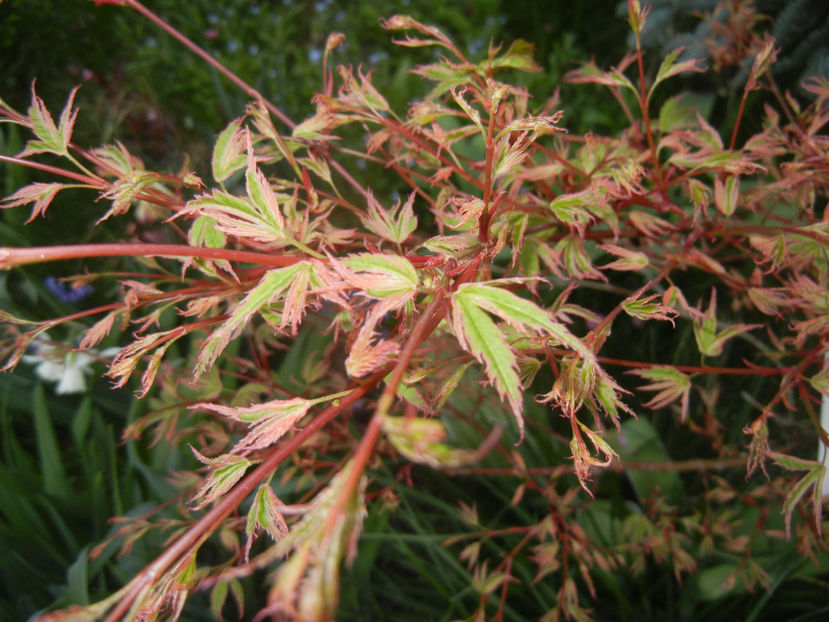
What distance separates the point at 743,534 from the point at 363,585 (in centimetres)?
63

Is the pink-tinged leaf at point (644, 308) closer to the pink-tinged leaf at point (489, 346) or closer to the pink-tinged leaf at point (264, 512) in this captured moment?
the pink-tinged leaf at point (489, 346)

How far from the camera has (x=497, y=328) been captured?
30 cm

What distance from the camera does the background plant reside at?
31cm

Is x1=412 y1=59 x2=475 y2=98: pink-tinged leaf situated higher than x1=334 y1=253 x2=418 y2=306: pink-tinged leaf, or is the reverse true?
x1=412 y1=59 x2=475 y2=98: pink-tinged leaf

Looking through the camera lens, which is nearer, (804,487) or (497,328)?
(497,328)

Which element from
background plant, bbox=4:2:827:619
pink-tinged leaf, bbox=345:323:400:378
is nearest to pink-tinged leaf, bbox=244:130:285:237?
background plant, bbox=4:2:827:619

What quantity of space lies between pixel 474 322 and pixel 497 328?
0.01 metres

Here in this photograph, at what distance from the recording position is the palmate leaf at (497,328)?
28 cm

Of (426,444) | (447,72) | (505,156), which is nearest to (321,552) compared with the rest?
(426,444)

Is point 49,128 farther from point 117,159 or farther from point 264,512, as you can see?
point 264,512

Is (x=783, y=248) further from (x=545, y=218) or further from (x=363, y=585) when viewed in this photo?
(x=363, y=585)

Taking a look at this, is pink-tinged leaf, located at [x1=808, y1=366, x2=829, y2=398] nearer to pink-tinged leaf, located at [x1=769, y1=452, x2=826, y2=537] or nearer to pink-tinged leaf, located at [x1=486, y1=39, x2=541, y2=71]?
pink-tinged leaf, located at [x1=769, y1=452, x2=826, y2=537]

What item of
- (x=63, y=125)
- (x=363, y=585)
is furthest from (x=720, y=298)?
(x=63, y=125)

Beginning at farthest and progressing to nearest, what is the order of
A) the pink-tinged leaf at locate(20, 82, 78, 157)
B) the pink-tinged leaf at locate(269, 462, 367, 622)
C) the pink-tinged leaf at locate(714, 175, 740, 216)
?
the pink-tinged leaf at locate(714, 175, 740, 216), the pink-tinged leaf at locate(20, 82, 78, 157), the pink-tinged leaf at locate(269, 462, 367, 622)
